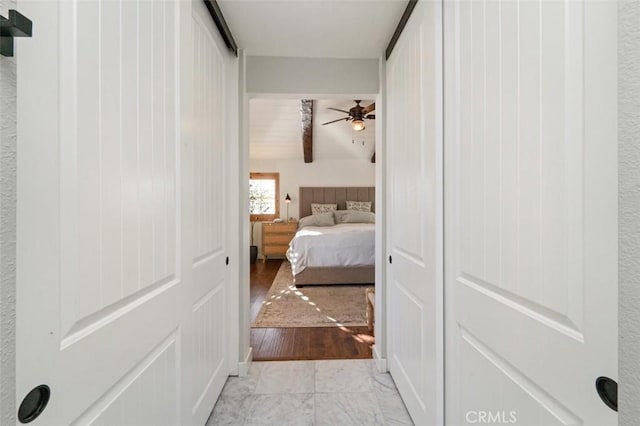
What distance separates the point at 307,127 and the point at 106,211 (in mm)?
4741

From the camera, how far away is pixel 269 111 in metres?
4.99

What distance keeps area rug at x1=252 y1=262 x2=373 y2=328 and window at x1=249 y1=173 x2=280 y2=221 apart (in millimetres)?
2604

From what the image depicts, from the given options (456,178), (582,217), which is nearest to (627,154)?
(582,217)

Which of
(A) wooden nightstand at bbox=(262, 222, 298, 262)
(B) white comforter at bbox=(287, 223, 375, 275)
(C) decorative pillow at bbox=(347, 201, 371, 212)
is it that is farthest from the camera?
(C) decorative pillow at bbox=(347, 201, 371, 212)

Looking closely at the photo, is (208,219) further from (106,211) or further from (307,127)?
(307,127)

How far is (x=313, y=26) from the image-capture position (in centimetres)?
181

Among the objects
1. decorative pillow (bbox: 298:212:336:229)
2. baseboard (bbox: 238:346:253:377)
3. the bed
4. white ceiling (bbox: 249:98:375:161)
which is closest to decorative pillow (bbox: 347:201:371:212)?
decorative pillow (bbox: 298:212:336:229)

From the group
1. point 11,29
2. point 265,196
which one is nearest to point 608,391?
point 11,29

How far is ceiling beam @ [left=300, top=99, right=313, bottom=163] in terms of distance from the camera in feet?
14.7

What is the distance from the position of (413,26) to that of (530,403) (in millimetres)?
1688

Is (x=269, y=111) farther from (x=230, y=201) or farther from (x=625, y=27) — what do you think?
(x=625, y=27)

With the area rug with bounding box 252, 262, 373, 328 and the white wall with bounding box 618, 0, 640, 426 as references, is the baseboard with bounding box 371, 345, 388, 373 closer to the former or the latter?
the area rug with bounding box 252, 262, 373, 328

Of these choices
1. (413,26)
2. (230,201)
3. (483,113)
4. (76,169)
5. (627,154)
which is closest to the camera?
(627,154)

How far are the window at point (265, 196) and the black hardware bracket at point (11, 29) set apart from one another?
252 inches
